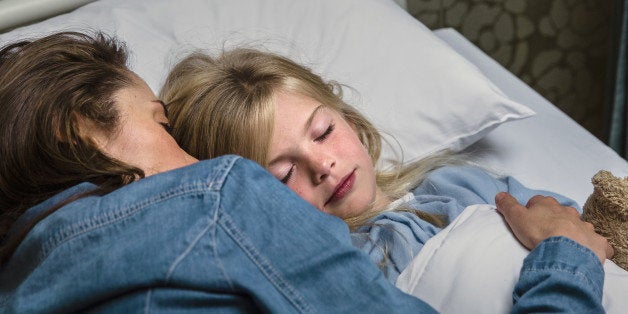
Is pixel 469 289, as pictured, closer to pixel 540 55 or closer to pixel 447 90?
pixel 447 90

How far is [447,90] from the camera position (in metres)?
1.36

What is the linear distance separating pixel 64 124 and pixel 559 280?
1.90ft

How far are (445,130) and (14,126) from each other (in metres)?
0.79

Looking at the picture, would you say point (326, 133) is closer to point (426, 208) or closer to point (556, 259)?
point (426, 208)

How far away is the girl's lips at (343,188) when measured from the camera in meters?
1.10

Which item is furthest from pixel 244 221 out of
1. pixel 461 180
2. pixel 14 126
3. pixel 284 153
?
pixel 461 180

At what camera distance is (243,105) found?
1130 mm

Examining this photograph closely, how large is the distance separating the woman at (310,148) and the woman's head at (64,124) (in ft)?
0.65

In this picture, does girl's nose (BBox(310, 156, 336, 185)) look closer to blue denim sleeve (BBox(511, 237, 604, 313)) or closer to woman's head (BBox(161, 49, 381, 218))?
woman's head (BBox(161, 49, 381, 218))

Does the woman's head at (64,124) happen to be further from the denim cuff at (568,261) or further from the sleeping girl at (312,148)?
the denim cuff at (568,261)

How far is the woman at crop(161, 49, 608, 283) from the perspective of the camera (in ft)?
3.57

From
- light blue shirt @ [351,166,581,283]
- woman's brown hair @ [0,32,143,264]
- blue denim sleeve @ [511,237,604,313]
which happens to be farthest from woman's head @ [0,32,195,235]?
blue denim sleeve @ [511,237,604,313]

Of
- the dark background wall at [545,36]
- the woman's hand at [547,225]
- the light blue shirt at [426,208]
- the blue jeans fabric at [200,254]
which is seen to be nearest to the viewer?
the blue jeans fabric at [200,254]

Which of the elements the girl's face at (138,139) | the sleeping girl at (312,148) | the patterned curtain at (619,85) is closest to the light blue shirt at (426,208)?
the sleeping girl at (312,148)
